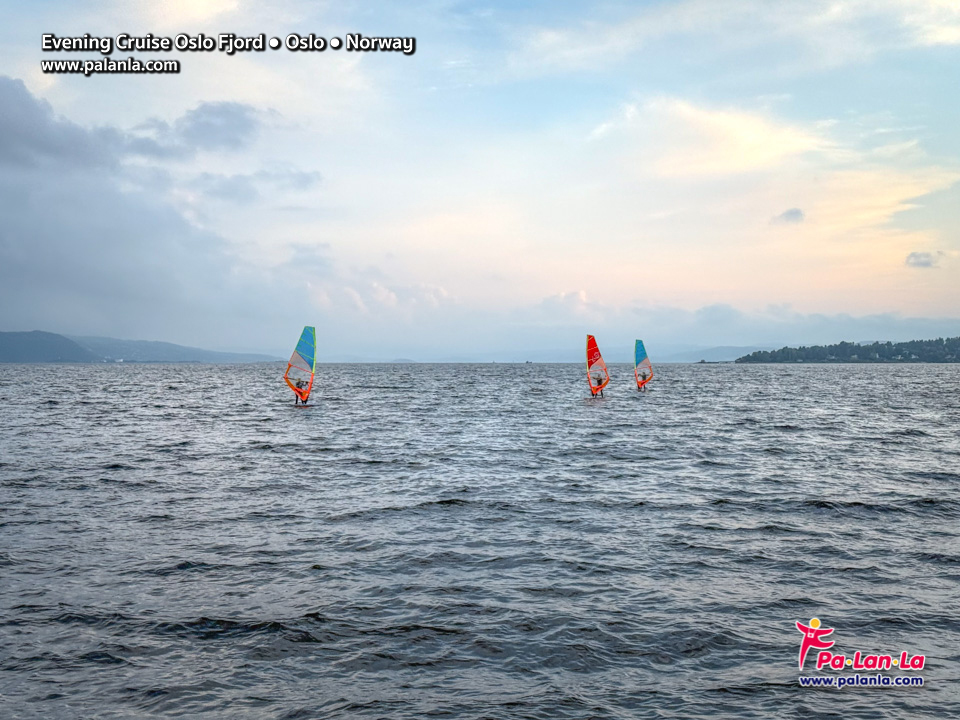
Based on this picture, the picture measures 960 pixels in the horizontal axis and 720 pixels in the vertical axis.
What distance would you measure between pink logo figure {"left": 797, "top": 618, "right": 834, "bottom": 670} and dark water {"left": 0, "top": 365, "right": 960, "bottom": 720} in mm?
273

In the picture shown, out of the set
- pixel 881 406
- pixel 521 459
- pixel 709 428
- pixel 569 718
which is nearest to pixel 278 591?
pixel 569 718

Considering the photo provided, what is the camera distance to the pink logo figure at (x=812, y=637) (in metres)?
10.0

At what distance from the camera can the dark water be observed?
873cm

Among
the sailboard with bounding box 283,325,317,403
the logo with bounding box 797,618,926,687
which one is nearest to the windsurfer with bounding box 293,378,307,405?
the sailboard with bounding box 283,325,317,403

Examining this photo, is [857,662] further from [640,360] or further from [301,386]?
[640,360]

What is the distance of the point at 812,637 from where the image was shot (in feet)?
33.9

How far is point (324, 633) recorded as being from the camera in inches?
410

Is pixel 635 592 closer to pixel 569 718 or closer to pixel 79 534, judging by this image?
pixel 569 718

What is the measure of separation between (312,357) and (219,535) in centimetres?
4193

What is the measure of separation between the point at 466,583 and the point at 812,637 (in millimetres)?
5797

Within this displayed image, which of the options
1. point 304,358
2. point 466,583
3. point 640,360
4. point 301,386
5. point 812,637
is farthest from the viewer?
point 640,360

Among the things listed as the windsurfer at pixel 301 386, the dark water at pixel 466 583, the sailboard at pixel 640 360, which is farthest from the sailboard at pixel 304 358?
the sailboard at pixel 640 360

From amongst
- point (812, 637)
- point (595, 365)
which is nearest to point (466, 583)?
point (812, 637)

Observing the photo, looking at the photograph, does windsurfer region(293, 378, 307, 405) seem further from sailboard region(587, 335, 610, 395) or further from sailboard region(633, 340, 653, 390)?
sailboard region(633, 340, 653, 390)
